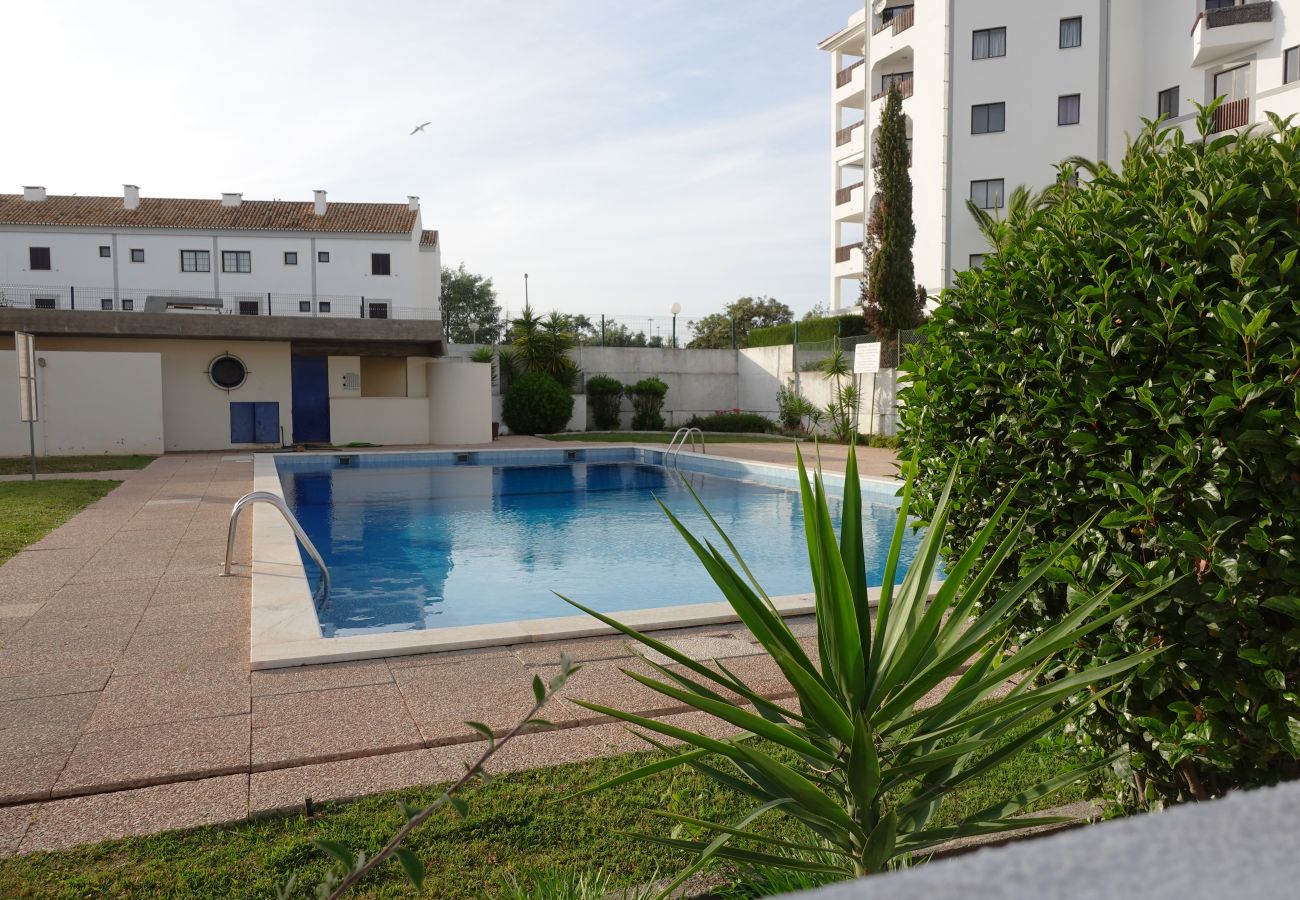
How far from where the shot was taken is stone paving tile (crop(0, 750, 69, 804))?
339cm

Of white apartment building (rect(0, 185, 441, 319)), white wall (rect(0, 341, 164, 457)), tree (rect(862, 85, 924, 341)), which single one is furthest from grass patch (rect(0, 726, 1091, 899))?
white apartment building (rect(0, 185, 441, 319))

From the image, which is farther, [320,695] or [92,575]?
[92,575]

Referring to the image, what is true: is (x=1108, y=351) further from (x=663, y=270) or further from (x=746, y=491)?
(x=663, y=270)

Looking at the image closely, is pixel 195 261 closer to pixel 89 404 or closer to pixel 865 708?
pixel 89 404

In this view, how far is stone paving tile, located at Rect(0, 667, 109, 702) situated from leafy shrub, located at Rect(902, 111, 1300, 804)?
436 centimetres

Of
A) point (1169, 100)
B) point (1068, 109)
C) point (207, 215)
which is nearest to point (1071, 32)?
point (1068, 109)

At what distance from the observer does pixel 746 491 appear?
53.6 ft

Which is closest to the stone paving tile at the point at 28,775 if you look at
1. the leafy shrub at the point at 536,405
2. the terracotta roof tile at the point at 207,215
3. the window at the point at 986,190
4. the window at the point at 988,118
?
the leafy shrub at the point at 536,405

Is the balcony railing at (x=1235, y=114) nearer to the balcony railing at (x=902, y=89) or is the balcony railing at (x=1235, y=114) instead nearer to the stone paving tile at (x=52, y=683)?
the balcony railing at (x=902, y=89)

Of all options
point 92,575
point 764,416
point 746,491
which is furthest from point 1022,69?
point 92,575

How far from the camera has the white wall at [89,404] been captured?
65.2 ft

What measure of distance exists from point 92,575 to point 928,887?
8419 mm

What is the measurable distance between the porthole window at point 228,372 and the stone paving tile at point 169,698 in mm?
19725

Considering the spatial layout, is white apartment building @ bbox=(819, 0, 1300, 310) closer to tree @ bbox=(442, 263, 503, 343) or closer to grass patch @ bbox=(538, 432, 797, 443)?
grass patch @ bbox=(538, 432, 797, 443)
